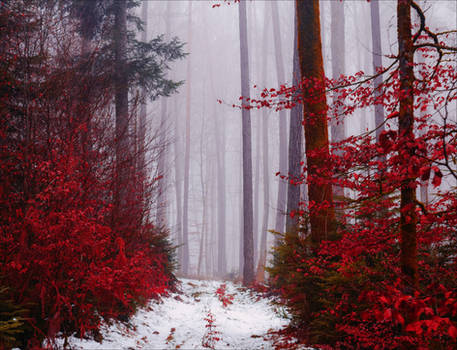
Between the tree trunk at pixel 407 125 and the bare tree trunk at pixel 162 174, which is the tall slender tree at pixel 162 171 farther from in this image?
the tree trunk at pixel 407 125

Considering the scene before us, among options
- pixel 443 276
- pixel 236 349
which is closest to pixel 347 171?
pixel 443 276

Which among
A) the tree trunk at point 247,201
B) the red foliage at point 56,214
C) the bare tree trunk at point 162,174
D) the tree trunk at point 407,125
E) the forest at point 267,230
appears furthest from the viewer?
the tree trunk at point 247,201

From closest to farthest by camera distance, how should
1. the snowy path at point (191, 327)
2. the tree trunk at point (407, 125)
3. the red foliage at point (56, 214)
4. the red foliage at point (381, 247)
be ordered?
the red foliage at point (381, 247), the tree trunk at point (407, 125), the red foliage at point (56, 214), the snowy path at point (191, 327)

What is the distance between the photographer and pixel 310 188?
6.10 meters

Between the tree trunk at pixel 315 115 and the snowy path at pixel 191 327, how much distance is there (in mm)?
2219

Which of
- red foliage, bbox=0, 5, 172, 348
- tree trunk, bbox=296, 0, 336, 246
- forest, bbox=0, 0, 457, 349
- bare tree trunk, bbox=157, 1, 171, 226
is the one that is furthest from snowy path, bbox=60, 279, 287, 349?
bare tree trunk, bbox=157, 1, 171, 226

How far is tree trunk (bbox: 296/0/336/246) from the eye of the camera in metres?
6.00

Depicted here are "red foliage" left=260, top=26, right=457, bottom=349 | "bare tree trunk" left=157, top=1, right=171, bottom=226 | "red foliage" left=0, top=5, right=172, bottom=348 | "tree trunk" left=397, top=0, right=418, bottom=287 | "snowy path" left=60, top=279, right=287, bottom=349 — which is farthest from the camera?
"bare tree trunk" left=157, top=1, right=171, bottom=226

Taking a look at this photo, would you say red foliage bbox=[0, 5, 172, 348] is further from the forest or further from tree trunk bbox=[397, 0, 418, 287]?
tree trunk bbox=[397, 0, 418, 287]

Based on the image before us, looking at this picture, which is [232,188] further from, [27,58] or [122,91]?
[27,58]

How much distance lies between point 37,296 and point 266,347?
3581mm

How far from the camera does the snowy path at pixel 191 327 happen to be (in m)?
5.94

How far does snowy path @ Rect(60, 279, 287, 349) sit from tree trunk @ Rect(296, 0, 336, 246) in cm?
222

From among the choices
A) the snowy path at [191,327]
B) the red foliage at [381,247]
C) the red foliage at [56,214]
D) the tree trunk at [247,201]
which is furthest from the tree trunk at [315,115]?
the tree trunk at [247,201]
